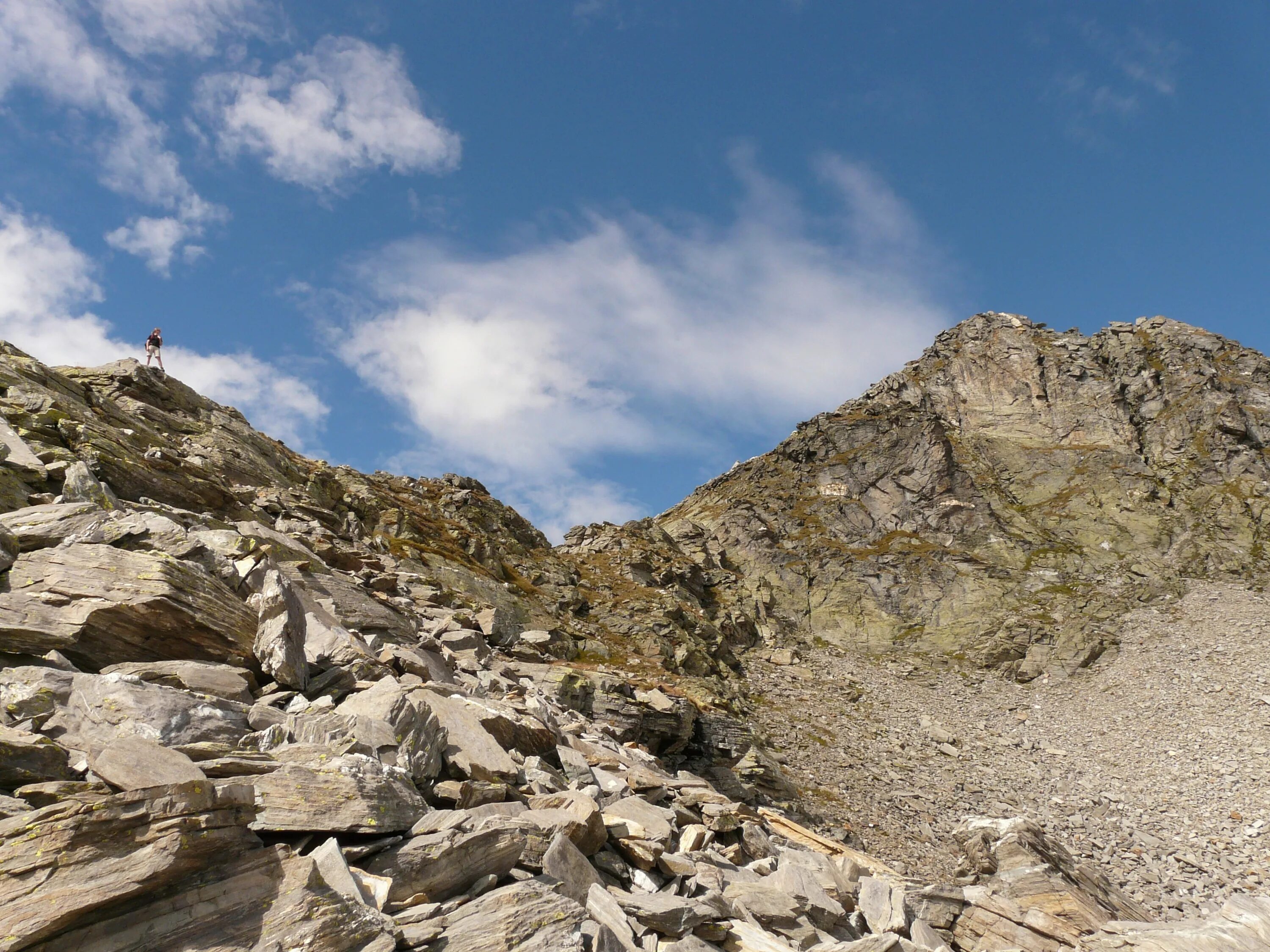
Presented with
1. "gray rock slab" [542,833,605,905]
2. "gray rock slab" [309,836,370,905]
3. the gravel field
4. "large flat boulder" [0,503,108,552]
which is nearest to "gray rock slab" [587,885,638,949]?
"gray rock slab" [542,833,605,905]

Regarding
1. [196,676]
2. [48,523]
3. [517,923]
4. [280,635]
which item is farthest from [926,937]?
[48,523]

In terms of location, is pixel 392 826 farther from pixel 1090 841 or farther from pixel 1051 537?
→ pixel 1051 537

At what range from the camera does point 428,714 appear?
13.1 m

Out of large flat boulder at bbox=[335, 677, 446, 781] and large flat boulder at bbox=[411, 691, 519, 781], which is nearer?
large flat boulder at bbox=[335, 677, 446, 781]

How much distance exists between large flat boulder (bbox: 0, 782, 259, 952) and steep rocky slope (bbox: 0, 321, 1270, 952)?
3 centimetres

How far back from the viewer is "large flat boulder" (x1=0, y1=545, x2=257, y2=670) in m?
11.1

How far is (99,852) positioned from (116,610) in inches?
264

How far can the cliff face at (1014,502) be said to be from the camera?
9956 cm

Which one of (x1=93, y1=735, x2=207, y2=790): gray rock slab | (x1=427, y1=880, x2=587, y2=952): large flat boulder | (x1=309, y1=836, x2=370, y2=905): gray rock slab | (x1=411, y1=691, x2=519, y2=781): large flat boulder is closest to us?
(x1=93, y1=735, x2=207, y2=790): gray rock slab

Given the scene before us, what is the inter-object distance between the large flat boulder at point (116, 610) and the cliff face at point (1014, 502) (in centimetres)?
8954

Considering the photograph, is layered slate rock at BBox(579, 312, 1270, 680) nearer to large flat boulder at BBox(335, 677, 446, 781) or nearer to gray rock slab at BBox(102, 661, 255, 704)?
large flat boulder at BBox(335, 677, 446, 781)

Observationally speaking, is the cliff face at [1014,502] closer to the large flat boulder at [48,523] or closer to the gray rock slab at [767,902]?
the gray rock slab at [767,902]

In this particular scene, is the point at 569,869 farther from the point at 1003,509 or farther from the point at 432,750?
the point at 1003,509

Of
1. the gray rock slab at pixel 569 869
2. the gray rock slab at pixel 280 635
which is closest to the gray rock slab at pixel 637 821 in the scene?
the gray rock slab at pixel 569 869
